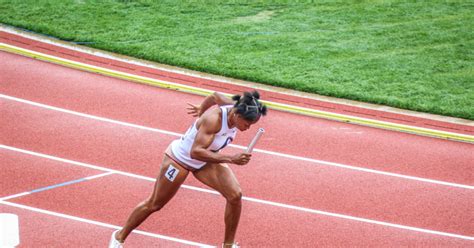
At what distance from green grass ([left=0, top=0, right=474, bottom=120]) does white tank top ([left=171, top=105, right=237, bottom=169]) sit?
6526 mm

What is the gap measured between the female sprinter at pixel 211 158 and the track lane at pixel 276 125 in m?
3.78

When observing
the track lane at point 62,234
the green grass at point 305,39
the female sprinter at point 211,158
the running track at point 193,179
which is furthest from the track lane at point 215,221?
the green grass at point 305,39

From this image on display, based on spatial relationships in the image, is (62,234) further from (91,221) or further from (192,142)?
(192,142)

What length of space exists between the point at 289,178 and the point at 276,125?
6.48 feet

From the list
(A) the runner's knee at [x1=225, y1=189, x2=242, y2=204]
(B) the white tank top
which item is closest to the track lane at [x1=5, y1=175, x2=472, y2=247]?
(A) the runner's knee at [x1=225, y1=189, x2=242, y2=204]

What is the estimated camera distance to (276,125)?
12.6 meters

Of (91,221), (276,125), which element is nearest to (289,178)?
(276,125)

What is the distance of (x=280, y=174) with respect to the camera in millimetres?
10836

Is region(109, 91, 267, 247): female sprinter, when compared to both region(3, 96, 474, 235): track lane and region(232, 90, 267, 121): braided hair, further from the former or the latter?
region(3, 96, 474, 235): track lane

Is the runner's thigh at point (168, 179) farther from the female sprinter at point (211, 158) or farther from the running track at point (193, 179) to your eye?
the running track at point (193, 179)

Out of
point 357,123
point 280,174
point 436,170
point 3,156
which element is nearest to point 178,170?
point 280,174

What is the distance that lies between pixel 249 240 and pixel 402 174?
3140 millimetres

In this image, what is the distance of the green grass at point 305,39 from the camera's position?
14469 millimetres

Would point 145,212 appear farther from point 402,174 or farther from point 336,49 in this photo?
point 336,49
